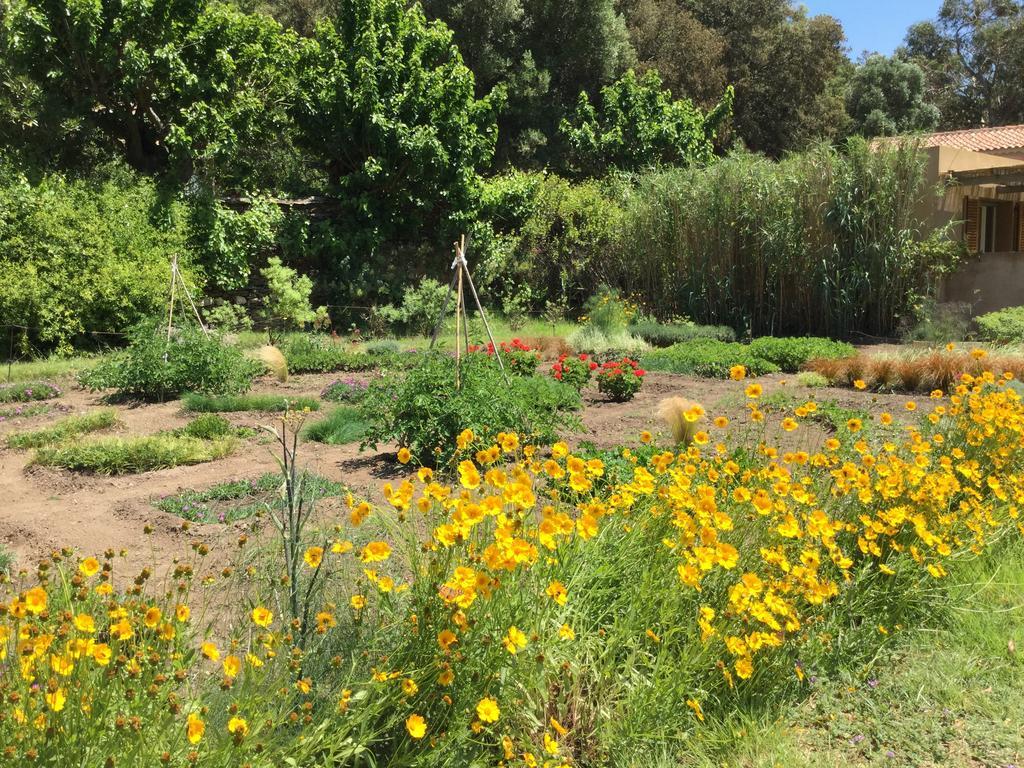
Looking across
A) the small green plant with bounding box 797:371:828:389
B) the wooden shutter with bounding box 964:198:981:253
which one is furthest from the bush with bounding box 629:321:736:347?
the wooden shutter with bounding box 964:198:981:253

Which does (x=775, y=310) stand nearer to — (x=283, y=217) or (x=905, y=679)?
(x=283, y=217)

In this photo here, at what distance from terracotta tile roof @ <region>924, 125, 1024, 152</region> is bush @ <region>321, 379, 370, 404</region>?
50.9 feet

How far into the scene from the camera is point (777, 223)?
43.9 ft

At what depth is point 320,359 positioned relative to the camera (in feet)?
34.4

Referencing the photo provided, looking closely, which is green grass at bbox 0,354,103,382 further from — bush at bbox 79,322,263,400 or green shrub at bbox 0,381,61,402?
bush at bbox 79,322,263,400

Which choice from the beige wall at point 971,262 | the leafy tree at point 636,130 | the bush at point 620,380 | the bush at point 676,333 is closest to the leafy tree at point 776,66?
the leafy tree at point 636,130

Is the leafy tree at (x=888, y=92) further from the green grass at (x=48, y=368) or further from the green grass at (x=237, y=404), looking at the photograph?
the green grass at (x=237, y=404)

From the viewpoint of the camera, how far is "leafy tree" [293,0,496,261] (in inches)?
563

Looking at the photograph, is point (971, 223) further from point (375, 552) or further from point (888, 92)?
point (888, 92)

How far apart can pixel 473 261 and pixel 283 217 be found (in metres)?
3.51

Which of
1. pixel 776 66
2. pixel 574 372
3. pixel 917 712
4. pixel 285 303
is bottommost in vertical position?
pixel 917 712

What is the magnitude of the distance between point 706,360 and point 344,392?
423cm

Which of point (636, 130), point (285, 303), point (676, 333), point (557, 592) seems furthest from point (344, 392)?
point (636, 130)

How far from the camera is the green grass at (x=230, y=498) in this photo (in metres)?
4.41
